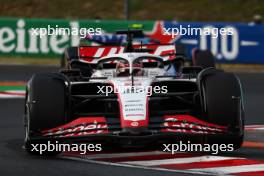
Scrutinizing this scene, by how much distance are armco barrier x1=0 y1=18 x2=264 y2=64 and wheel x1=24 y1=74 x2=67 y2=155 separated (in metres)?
12.7

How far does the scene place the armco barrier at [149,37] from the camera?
2269cm

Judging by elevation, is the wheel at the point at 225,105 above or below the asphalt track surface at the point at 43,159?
above

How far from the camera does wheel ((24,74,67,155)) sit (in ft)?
30.9

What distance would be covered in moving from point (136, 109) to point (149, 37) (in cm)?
1319

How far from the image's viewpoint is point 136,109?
944cm

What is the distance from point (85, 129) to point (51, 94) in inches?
23.3

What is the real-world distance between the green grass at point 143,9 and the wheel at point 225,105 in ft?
82.5

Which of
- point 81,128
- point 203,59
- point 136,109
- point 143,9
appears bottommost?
point 81,128

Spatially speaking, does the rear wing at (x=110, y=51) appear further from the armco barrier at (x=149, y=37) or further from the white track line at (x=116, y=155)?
the armco barrier at (x=149, y=37)

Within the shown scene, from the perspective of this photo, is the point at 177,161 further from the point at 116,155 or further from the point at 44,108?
the point at 44,108

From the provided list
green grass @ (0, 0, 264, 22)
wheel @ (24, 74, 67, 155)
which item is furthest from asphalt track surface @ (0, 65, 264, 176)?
green grass @ (0, 0, 264, 22)

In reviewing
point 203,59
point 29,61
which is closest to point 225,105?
point 203,59

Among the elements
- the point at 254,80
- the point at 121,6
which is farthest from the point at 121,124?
the point at 121,6

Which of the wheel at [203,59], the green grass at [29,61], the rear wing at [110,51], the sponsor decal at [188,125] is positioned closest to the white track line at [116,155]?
the sponsor decal at [188,125]
